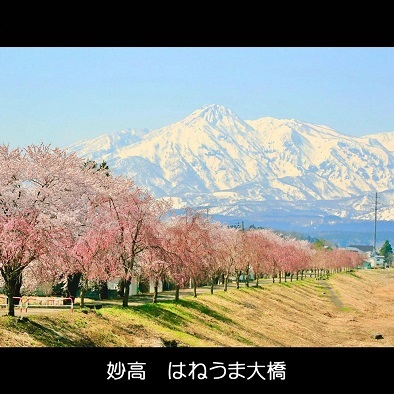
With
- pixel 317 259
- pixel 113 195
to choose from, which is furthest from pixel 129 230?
pixel 317 259

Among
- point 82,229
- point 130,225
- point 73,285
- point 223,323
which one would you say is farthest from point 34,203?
point 223,323

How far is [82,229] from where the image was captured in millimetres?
35844

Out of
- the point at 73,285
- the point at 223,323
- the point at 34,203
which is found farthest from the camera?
the point at 73,285

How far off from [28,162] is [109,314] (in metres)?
9.00

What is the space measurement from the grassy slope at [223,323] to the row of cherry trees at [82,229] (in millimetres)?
1717

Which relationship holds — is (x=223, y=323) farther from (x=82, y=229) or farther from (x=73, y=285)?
(x=82, y=229)

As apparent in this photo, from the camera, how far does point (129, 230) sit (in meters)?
32.9

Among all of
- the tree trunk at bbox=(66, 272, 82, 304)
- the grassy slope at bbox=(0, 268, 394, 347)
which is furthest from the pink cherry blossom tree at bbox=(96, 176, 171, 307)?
the tree trunk at bbox=(66, 272, 82, 304)

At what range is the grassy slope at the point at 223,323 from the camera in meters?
23.2

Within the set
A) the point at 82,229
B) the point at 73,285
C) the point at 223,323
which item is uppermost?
the point at 82,229

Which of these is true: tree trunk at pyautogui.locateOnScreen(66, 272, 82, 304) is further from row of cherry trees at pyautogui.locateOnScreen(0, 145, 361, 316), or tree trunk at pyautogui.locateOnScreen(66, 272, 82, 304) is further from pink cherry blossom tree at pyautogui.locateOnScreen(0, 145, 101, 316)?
pink cherry blossom tree at pyautogui.locateOnScreen(0, 145, 101, 316)

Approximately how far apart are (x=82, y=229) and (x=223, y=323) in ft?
31.1

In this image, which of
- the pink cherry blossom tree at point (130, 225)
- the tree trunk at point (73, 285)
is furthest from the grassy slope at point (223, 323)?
the tree trunk at point (73, 285)
